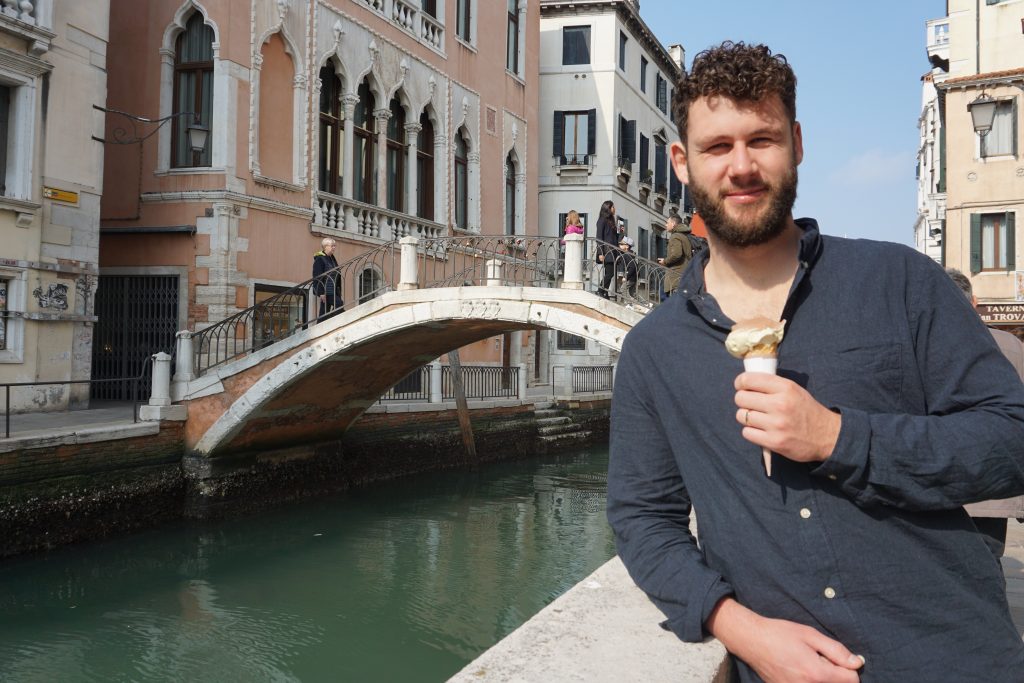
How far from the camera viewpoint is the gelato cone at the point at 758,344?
1.00 m

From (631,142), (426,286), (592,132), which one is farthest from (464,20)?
(426,286)

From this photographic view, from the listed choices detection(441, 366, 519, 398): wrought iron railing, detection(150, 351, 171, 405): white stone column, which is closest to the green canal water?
detection(150, 351, 171, 405): white stone column

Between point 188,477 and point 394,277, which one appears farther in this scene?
point 394,277

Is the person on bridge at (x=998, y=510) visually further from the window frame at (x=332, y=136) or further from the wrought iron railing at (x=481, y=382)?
the wrought iron railing at (x=481, y=382)

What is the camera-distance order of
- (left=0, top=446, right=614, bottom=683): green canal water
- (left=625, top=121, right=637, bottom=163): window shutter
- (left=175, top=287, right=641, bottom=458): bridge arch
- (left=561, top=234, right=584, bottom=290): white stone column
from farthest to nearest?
(left=625, top=121, right=637, bottom=163): window shutter
(left=175, top=287, right=641, bottom=458): bridge arch
(left=561, top=234, right=584, bottom=290): white stone column
(left=0, top=446, right=614, bottom=683): green canal water

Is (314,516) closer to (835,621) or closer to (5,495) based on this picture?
(5,495)

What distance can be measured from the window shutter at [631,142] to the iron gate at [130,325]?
1307 centimetres

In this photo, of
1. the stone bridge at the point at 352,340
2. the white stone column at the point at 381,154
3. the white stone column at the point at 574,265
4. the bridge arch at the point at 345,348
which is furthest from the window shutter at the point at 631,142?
the white stone column at the point at 574,265

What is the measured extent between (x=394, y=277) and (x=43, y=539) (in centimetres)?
684

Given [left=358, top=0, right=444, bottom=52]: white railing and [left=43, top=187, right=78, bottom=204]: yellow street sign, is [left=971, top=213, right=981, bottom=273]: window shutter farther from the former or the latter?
[left=43, top=187, right=78, bottom=204]: yellow street sign

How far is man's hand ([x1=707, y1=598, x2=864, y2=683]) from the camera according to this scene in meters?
1.04

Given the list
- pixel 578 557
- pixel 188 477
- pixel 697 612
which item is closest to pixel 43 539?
pixel 188 477

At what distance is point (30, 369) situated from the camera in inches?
353

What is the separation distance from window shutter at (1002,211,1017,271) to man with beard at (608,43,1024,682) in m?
14.5
